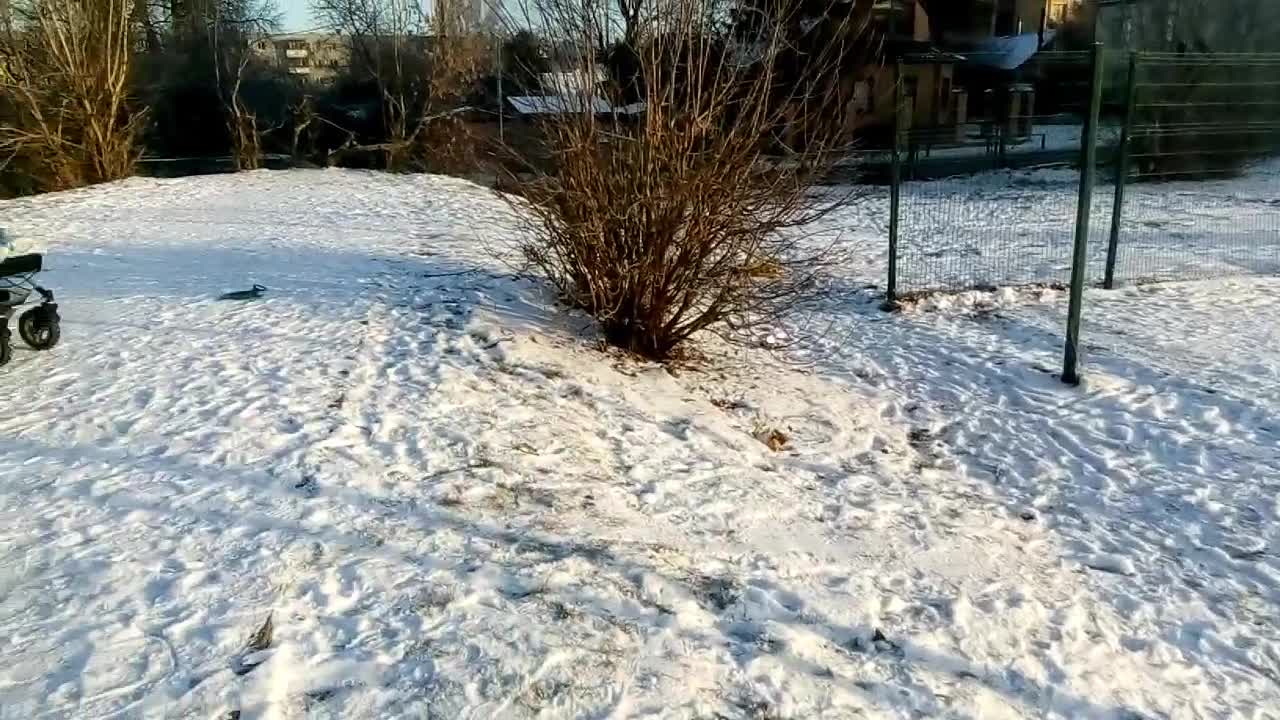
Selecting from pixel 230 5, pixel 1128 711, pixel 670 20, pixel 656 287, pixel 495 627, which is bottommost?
pixel 1128 711

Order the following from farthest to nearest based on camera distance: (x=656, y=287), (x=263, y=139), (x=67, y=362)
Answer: (x=263, y=139) → (x=656, y=287) → (x=67, y=362)

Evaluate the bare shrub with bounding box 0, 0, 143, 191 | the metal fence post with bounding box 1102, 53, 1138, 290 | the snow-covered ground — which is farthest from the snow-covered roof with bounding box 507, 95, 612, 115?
the bare shrub with bounding box 0, 0, 143, 191

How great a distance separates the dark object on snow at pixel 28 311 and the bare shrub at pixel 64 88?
12524mm

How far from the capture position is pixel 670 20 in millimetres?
5785

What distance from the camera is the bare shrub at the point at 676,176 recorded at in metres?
5.85

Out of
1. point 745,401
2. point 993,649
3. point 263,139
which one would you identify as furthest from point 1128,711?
point 263,139

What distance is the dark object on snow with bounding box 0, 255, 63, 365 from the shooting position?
5512 mm

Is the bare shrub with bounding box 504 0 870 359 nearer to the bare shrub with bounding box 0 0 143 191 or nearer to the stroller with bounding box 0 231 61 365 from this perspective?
the stroller with bounding box 0 231 61 365

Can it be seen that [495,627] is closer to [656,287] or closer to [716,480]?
[716,480]

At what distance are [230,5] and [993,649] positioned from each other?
29.1 m

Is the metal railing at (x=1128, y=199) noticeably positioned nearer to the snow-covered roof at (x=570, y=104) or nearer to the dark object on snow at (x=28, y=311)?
the snow-covered roof at (x=570, y=104)

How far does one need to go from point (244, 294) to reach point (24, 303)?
183cm

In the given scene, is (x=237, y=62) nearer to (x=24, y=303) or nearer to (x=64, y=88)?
(x=64, y=88)

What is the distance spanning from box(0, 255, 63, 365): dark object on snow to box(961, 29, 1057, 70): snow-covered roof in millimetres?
25756
